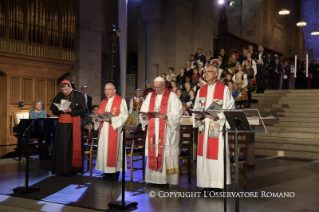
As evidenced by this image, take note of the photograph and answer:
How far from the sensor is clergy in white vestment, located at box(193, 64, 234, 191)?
573 cm

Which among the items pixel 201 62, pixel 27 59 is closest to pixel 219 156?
pixel 27 59

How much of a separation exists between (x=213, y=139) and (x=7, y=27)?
294 inches

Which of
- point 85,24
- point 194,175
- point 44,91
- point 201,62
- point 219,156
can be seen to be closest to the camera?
point 219,156

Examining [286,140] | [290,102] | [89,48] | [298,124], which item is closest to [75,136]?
[286,140]

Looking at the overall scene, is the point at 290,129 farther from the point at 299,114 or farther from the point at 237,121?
the point at 237,121

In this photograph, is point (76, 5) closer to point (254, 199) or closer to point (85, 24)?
point (85, 24)

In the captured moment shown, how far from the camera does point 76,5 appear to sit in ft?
41.5

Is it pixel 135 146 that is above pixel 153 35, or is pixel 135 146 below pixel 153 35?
below

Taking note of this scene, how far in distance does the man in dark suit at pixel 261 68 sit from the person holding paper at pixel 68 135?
29.2ft

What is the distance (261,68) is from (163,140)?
30.3 ft

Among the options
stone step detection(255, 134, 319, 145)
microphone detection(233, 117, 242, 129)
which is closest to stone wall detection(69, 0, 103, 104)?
stone step detection(255, 134, 319, 145)

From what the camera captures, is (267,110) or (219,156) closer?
(219,156)

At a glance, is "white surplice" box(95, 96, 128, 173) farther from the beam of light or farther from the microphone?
the microphone

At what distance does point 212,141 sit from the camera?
5816 millimetres
